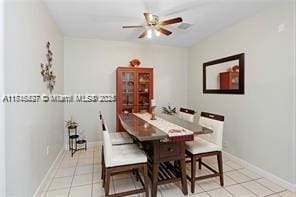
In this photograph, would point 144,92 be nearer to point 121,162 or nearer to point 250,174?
point 121,162

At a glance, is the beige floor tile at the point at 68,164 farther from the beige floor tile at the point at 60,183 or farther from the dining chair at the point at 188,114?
the dining chair at the point at 188,114

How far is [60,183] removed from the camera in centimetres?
233

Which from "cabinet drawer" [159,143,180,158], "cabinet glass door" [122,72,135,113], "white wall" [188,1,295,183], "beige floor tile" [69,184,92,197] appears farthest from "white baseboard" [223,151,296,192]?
"beige floor tile" [69,184,92,197]

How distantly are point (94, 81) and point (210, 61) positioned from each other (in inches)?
102

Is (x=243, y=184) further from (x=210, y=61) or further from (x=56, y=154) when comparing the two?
(x=56, y=154)

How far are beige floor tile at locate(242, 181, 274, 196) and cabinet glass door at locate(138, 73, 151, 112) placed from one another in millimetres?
2326

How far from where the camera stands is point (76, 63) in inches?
147

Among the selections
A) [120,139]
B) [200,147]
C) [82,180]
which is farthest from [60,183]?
[200,147]

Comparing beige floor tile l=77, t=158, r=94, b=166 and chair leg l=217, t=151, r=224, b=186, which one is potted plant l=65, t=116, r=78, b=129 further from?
chair leg l=217, t=151, r=224, b=186

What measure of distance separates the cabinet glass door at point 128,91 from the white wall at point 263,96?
5.94 feet

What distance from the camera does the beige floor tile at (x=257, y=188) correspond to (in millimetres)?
2098

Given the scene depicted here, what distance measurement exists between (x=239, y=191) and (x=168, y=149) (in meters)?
1.09

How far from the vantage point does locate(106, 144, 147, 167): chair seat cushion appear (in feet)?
6.04

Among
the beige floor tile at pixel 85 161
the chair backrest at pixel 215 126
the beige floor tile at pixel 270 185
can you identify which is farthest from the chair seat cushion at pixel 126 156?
the beige floor tile at pixel 270 185
